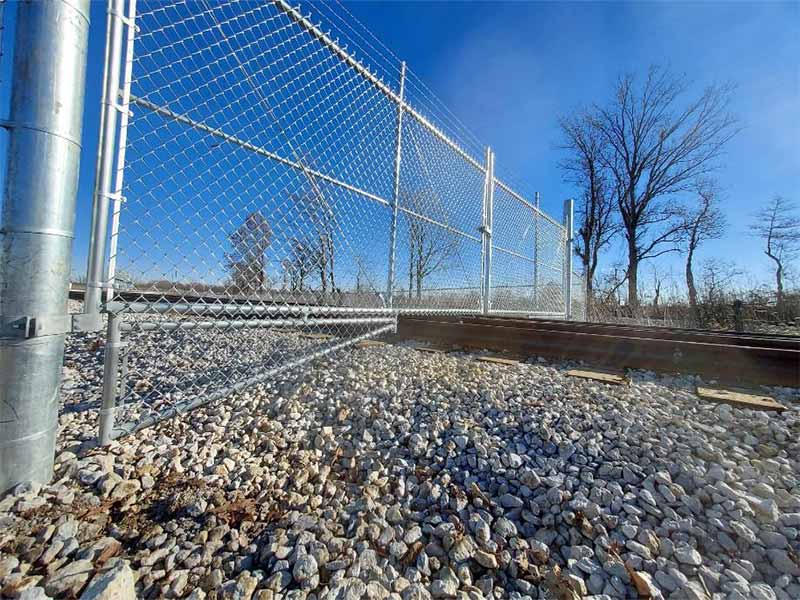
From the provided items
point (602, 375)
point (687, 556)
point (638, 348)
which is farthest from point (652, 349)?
point (687, 556)

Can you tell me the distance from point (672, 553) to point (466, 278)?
4.25 m

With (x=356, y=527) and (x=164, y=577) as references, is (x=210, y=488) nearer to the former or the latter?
(x=164, y=577)

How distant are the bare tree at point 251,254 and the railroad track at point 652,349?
7.55 ft

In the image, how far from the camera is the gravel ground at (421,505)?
97cm

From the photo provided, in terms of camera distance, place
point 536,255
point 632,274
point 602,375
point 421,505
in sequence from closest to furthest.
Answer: point 421,505, point 602,375, point 536,255, point 632,274

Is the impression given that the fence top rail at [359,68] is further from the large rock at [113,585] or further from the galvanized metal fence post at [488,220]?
the large rock at [113,585]

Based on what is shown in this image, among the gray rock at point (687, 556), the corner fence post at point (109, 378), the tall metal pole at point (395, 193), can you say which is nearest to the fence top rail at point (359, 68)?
the tall metal pole at point (395, 193)

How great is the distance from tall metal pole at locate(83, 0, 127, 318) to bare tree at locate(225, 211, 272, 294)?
2.59 ft

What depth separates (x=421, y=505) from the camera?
129 cm

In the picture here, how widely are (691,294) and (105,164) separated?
16015 mm

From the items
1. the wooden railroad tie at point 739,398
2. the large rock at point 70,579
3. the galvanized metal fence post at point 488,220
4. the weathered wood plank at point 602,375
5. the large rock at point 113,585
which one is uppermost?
the galvanized metal fence post at point 488,220

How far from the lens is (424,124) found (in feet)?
12.6

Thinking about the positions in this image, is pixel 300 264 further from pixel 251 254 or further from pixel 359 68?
pixel 359 68

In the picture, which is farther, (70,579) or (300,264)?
(300,264)
